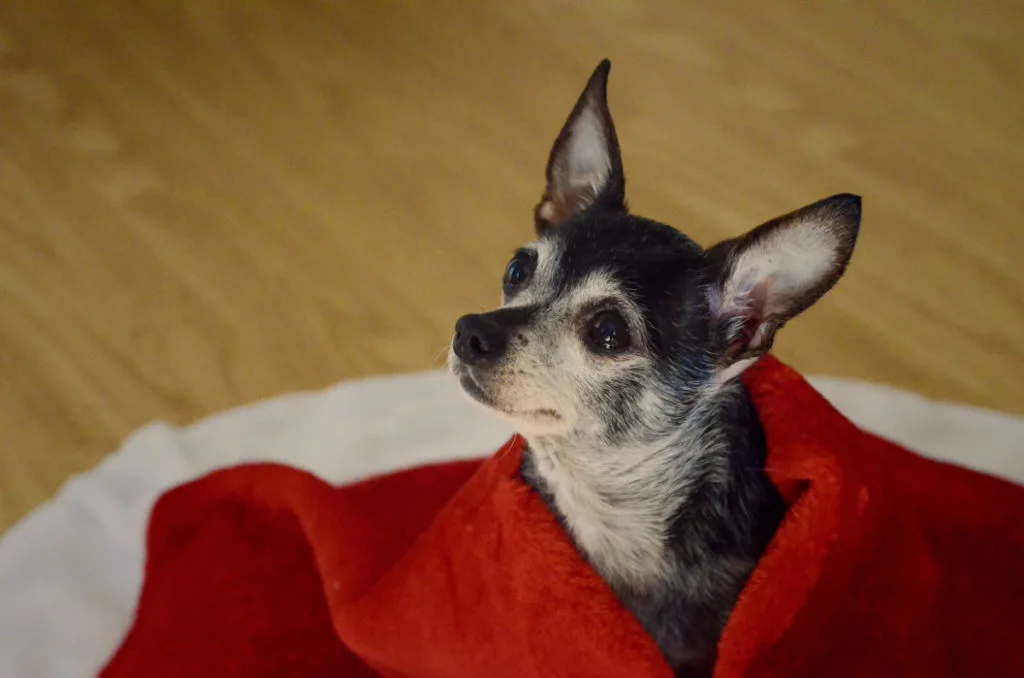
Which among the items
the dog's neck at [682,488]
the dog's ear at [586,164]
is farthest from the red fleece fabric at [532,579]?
the dog's ear at [586,164]

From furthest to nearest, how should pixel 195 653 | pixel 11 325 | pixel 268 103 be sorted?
pixel 268 103
pixel 11 325
pixel 195 653

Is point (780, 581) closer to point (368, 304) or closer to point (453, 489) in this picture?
point (453, 489)

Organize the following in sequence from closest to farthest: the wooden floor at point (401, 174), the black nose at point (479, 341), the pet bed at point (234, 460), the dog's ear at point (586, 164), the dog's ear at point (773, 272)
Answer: the dog's ear at point (773, 272), the black nose at point (479, 341), the dog's ear at point (586, 164), the pet bed at point (234, 460), the wooden floor at point (401, 174)

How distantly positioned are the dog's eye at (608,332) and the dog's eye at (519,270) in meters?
0.14

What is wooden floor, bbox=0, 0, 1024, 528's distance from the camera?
174 cm

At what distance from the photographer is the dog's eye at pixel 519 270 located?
1123mm

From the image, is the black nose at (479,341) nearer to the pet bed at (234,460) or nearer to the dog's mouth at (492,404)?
the dog's mouth at (492,404)

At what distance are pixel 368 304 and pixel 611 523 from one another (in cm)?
89

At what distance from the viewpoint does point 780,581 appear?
101cm

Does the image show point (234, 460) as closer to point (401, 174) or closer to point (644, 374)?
point (401, 174)

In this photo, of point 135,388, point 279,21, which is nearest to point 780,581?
point 135,388

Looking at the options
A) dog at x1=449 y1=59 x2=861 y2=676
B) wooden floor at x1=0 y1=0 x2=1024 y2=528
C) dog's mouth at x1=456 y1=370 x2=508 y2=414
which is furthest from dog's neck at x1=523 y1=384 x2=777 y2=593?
wooden floor at x1=0 y1=0 x2=1024 y2=528

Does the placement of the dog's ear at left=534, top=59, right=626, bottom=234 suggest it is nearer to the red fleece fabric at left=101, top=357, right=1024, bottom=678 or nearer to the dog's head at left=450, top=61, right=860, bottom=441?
the dog's head at left=450, top=61, right=860, bottom=441

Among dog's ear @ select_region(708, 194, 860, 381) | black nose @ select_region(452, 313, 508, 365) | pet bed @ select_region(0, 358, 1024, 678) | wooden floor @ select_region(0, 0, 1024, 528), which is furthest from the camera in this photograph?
wooden floor @ select_region(0, 0, 1024, 528)
